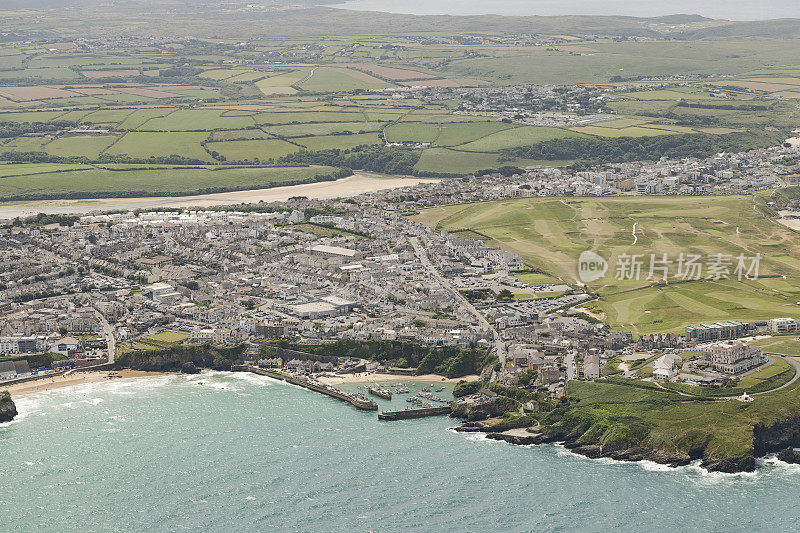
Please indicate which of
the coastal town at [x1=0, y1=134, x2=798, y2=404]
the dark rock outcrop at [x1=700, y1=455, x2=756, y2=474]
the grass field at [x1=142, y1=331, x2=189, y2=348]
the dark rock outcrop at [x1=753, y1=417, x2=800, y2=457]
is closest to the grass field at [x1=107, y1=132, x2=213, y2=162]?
the coastal town at [x1=0, y1=134, x2=798, y2=404]

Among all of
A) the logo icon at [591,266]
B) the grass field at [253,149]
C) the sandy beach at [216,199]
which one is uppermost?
the logo icon at [591,266]

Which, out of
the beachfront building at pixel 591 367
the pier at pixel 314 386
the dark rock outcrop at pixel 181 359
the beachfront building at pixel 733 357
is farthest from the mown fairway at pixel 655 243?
the dark rock outcrop at pixel 181 359

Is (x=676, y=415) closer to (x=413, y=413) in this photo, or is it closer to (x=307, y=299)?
(x=413, y=413)

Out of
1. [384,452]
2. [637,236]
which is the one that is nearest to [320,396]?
[384,452]

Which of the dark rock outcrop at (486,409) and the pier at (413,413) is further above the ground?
the dark rock outcrop at (486,409)

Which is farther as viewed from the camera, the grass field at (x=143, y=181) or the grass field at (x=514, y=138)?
the grass field at (x=514, y=138)

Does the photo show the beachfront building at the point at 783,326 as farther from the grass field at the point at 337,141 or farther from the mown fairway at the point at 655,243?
the grass field at the point at 337,141
